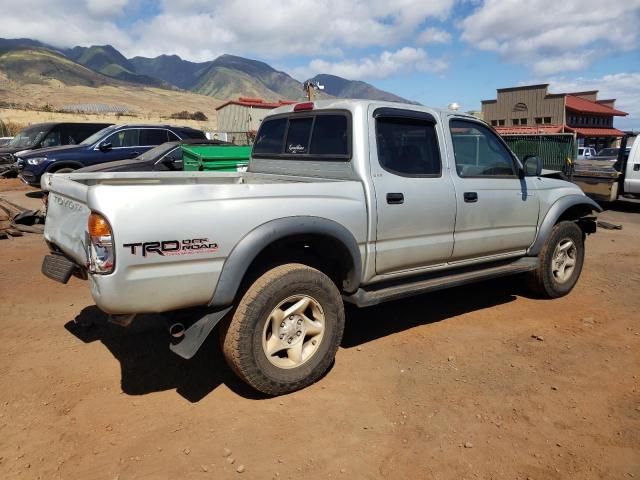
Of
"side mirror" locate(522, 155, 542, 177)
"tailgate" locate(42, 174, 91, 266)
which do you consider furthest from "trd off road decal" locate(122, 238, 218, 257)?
"side mirror" locate(522, 155, 542, 177)

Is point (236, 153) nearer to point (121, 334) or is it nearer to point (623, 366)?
point (121, 334)

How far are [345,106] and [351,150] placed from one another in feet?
1.33

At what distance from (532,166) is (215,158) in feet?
21.8

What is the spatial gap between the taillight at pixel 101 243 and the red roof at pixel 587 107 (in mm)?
45259

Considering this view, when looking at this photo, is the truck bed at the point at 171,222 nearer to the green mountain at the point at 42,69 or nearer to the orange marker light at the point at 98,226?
the orange marker light at the point at 98,226

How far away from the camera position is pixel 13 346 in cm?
403

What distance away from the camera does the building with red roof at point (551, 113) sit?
41.4m

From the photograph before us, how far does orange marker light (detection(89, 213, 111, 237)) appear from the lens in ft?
8.82

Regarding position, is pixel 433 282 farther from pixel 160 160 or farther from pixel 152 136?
pixel 152 136

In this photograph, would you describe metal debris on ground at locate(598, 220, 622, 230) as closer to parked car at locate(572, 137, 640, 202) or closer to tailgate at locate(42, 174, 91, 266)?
parked car at locate(572, 137, 640, 202)

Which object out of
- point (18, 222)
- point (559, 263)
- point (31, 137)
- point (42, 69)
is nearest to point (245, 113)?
point (31, 137)

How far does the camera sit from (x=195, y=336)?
2990mm

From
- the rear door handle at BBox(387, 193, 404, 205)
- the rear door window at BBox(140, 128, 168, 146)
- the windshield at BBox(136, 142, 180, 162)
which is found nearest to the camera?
the rear door handle at BBox(387, 193, 404, 205)

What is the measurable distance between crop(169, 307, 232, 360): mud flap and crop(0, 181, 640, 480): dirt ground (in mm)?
472
